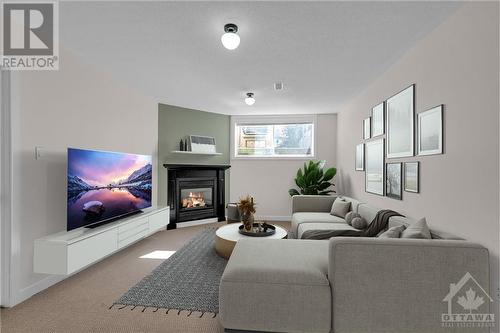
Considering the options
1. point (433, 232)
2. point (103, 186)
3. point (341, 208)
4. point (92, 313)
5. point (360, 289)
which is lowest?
point (92, 313)

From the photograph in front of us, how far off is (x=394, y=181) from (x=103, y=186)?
3.48 metres

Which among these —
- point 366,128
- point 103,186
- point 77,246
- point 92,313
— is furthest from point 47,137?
point 366,128

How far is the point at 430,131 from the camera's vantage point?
7.78ft

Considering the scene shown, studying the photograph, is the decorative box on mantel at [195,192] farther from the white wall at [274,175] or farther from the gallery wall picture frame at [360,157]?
the gallery wall picture frame at [360,157]

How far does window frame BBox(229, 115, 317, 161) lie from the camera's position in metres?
5.79

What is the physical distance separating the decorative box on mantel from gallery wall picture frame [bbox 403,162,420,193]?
12.2 feet

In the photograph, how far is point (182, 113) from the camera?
5273 millimetres

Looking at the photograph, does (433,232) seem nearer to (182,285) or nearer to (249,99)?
(182,285)

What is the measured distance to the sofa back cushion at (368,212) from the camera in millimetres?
3091

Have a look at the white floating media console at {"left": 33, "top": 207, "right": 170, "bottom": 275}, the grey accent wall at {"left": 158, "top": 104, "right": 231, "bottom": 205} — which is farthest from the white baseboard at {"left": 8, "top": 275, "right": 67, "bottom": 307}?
the grey accent wall at {"left": 158, "top": 104, "right": 231, "bottom": 205}

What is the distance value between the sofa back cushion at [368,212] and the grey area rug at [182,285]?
74.5 inches

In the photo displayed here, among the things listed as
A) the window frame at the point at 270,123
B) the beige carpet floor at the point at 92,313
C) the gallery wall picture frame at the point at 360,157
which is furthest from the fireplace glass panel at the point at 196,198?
the gallery wall picture frame at the point at 360,157

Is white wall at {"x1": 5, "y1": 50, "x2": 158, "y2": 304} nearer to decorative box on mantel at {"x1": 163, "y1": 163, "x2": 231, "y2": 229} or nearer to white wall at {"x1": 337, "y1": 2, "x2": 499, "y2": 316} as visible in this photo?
decorative box on mantel at {"x1": 163, "y1": 163, "x2": 231, "y2": 229}

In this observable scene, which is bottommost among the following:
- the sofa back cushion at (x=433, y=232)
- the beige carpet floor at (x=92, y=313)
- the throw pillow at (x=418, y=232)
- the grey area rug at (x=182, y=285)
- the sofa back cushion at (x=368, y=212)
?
the beige carpet floor at (x=92, y=313)
